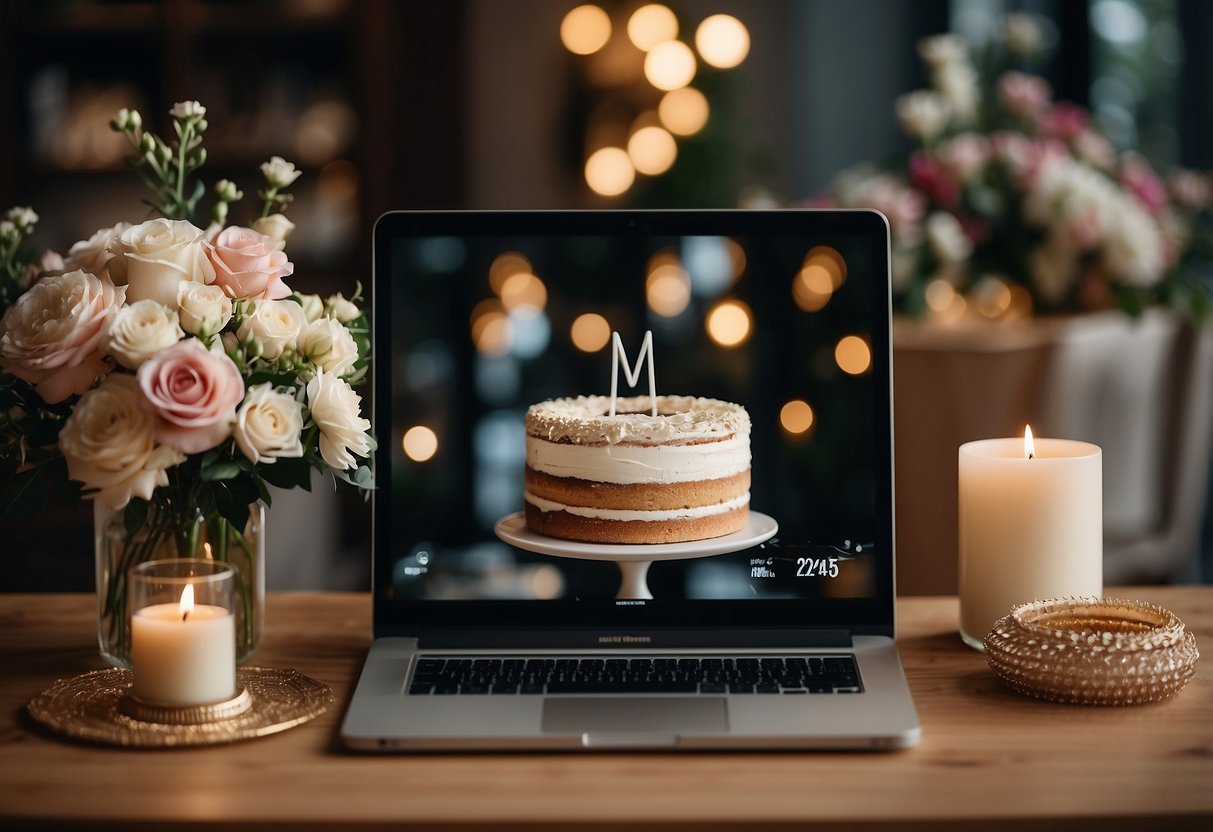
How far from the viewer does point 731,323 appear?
121 centimetres

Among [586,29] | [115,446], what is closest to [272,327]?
[115,446]

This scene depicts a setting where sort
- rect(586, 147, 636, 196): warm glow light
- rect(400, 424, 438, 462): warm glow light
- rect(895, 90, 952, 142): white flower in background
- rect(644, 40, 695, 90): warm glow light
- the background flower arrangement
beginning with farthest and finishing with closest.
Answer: rect(586, 147, 636, 196): warm glow light, rect(644, 40, 695, 90): warm glow light, rect(895, 90, 952, 142): white flower in background, the background flower arrangement, rect(400, 424, 438, 462): warm glow light

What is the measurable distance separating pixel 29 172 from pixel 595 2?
A: 72.1 inches

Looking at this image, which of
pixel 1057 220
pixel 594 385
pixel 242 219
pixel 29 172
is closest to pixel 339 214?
pixel 242 219

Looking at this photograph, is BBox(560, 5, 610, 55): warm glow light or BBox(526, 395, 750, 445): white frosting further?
BBox(560, 5, 610, 55): warm glow light

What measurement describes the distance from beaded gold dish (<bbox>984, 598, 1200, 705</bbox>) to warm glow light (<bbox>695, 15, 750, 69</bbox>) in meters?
2.95

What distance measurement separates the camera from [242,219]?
3932 millimetres

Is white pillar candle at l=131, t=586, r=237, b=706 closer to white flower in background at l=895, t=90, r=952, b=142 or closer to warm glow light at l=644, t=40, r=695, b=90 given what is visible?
white flower in background at l=895, t=90, r=952, b=142

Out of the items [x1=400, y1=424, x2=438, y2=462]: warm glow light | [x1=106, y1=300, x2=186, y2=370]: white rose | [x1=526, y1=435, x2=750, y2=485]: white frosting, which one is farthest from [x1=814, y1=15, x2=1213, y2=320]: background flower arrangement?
[x1=106, y1=300, x2=186, y2=370]: white rose

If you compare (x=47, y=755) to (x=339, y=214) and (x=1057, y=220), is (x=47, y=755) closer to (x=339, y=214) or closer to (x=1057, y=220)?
(x=1057, y=220)

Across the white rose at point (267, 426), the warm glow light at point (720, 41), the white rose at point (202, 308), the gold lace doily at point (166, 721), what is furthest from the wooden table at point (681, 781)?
the warm glow light at point (720, 41)

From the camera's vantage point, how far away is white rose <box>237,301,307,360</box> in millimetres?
1009

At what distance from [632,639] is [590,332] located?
310 millimetres

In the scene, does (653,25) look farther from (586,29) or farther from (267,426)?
(267,426)
